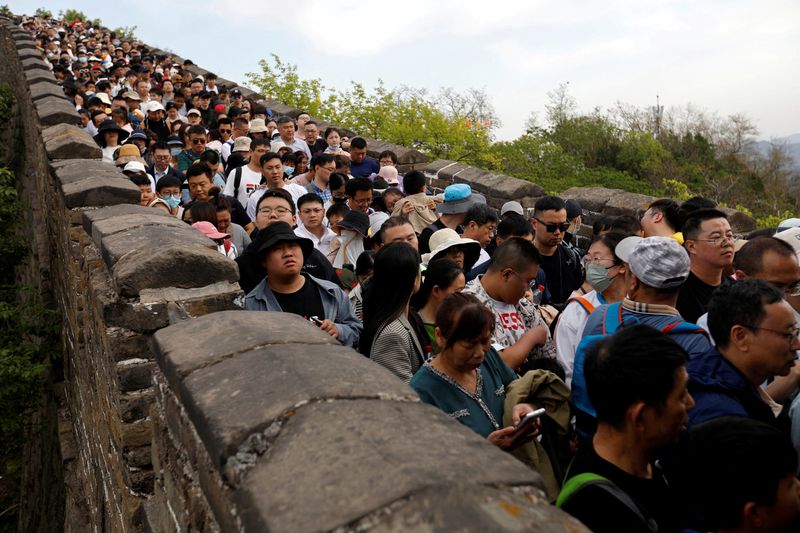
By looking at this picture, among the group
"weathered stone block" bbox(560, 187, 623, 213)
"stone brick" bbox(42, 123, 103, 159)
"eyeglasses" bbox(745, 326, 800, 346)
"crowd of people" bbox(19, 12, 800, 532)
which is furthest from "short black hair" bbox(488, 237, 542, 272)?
"weathered stone block" bbox(560, 187, 623, 213)

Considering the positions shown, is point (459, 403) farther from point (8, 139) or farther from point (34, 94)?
point (8, 139)

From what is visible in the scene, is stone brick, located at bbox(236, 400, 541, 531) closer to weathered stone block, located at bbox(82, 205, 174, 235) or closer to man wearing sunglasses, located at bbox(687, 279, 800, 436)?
man wearing sunglasses, located at bbox(687, 279, 800, 436)

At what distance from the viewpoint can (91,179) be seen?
4.98m

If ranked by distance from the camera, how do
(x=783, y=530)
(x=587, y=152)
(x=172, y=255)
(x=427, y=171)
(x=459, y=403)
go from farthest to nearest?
(x=587, y=152)
(x=427, y=171)
(x=172, y=255)
(x=459, y=403)
(x=783, y=530)

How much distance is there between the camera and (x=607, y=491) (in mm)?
2131

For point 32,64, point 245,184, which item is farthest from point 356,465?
point 32,64

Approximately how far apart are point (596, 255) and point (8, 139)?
45.2 ft

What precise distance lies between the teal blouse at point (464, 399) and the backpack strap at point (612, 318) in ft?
2.13

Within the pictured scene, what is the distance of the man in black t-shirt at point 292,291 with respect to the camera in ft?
13.6

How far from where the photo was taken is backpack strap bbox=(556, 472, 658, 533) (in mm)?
2107

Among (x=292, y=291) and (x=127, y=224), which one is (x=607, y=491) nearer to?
(x=292, y=291)

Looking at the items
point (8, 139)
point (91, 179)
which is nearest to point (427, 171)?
point (91, 179)

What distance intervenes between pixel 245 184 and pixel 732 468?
6.99 m

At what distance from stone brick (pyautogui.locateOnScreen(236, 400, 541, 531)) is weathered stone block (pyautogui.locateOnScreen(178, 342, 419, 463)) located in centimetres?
8
